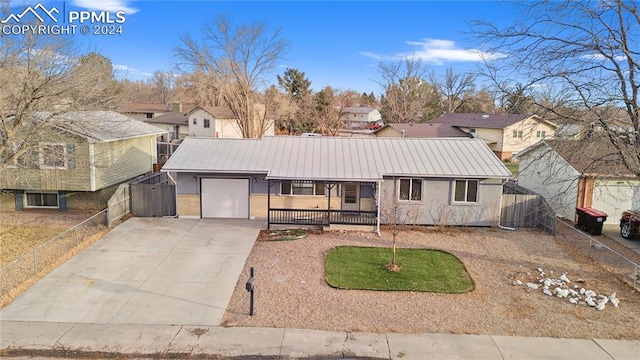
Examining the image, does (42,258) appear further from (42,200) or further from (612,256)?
(612,256)

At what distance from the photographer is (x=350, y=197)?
1789 centimetres

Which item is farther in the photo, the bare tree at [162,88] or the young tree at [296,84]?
the bare tree at [162,88]

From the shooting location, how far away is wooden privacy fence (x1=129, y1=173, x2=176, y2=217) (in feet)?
59.9

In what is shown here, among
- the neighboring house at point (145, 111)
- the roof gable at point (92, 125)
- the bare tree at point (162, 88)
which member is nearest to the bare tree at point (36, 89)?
the roof gable at point (92, 125)

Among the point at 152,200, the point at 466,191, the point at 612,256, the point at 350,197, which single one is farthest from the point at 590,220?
the point at 152,200

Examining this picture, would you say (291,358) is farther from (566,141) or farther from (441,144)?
Answer: (441,144)

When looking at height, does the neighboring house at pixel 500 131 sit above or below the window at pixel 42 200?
above

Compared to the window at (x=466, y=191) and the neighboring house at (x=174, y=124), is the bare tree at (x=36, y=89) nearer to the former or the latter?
the window at (x=466, y=191)

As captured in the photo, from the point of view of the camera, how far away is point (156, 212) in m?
18.3

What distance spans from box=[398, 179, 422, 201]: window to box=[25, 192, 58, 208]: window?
1557 cm

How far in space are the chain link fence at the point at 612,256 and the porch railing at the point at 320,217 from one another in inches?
294

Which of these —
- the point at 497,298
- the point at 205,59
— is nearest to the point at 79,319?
the point at 497,298

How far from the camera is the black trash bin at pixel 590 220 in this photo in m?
16.9

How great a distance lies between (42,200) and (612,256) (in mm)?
23310
